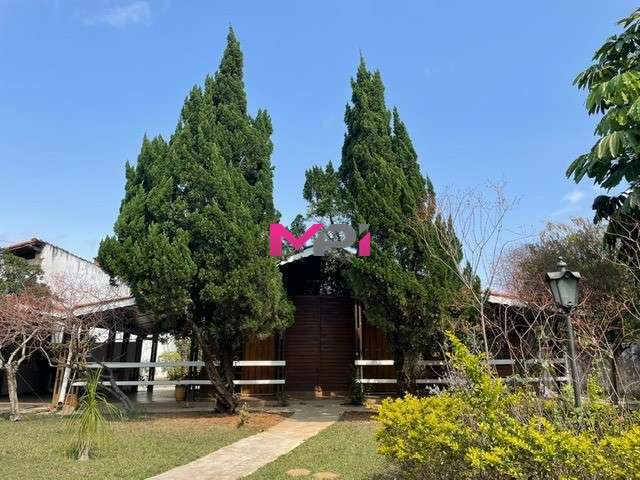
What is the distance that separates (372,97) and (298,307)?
264 inches

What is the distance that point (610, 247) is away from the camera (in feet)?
34.0

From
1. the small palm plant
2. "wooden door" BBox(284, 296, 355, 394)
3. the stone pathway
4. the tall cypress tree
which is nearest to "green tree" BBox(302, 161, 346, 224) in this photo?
the tall cypress tree

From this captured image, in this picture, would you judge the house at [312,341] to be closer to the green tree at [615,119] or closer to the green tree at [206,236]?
the green tree at [206,236]

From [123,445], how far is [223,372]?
402 centimetres

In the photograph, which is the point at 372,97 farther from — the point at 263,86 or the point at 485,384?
the point at 485,384

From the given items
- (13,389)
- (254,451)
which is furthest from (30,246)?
(254,451)

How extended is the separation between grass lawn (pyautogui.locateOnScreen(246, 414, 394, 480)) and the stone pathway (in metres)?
0.24

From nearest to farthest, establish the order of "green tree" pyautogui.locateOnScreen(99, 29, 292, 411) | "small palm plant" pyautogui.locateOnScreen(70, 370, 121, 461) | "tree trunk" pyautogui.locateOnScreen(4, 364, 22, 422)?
"small palm plant" pyautogui.locateOnScreen(70, 370, 121, 461) < "green tree" pyautogui.locateOnScreen(99, 29, 292, 411) < "tree trunk" pyautogui.locateOnScreen(4, 364, 22, 422)

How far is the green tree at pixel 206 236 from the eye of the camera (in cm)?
954

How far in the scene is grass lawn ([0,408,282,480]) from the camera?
18.8 feet

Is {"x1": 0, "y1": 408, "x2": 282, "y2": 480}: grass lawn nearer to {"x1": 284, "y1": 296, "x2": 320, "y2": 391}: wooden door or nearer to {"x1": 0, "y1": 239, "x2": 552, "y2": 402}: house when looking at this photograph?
{"x1": 0, "y1": 239, "x2": 552, "y2": 402}: house

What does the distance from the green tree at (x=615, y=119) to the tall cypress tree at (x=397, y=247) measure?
10.4ft

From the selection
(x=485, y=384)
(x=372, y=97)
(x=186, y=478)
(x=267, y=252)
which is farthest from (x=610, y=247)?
(x=186, y=478)

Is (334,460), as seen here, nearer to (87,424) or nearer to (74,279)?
(87,424)
